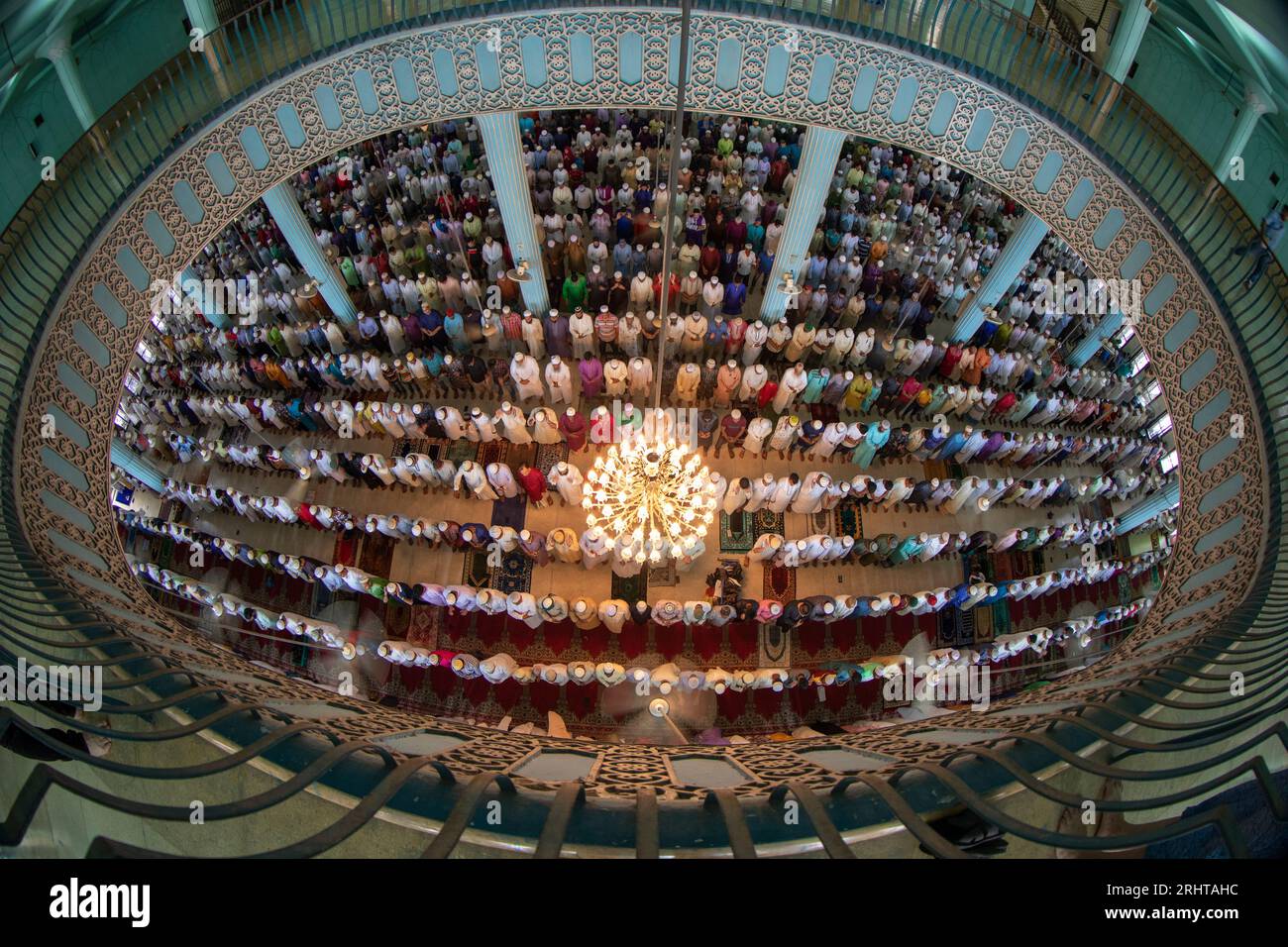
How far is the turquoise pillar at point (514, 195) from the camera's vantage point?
7.79 meters

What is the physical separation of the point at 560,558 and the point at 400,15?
5727 mm

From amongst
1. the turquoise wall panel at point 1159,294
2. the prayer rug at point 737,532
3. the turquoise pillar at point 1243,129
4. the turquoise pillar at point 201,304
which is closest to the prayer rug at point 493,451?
the prayer rug at point 737,532

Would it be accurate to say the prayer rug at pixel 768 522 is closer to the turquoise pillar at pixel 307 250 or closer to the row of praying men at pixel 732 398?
the row of praying men at pixel 732 398

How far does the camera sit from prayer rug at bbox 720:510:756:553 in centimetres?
834

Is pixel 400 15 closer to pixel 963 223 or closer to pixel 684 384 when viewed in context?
pixel 684 384

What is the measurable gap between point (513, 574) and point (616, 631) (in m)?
1.38

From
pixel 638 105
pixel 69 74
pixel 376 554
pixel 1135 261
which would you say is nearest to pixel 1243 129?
pixel 1135 261

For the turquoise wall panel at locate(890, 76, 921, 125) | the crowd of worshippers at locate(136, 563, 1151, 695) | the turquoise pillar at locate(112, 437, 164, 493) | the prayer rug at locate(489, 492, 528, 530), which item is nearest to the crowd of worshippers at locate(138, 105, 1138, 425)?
the turquoise pillar at locate(112, 437, 164, 493)

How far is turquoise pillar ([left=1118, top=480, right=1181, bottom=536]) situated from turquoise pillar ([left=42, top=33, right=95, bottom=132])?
12940mm

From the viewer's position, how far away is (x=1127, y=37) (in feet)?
29.6

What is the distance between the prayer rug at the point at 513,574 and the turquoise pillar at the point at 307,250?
424 cm

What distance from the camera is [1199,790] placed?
3326mm

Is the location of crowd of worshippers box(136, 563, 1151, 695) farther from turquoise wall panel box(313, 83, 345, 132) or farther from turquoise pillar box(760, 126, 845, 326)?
turquoise wall panel box(313, 83, 345, 132)
